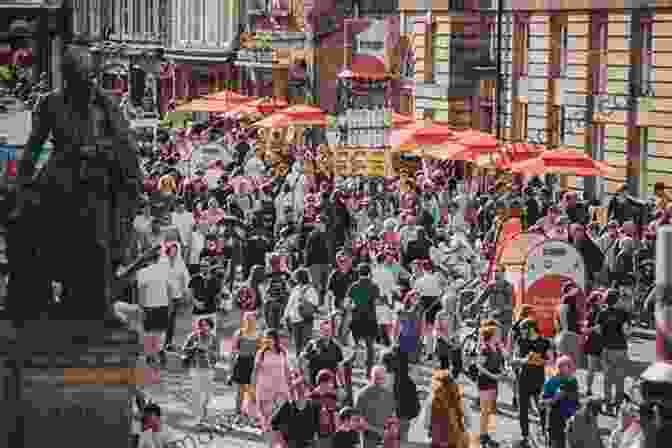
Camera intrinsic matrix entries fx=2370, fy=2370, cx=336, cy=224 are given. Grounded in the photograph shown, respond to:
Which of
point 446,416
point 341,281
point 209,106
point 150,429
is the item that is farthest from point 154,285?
point 209,106

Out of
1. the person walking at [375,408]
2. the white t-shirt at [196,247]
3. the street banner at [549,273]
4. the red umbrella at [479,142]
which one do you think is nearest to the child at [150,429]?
the person walking at [375,408]

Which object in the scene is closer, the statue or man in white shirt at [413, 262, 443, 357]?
the statue

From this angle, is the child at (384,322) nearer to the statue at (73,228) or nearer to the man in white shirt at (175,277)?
the man in white shirt at (175,277)

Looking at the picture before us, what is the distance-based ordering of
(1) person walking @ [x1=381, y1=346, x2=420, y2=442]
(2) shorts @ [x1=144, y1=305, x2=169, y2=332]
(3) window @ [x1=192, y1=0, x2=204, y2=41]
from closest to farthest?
(1) person walking @ [x1=381, y1=346, x2=420, y2=442] < (2) shorts @ [x1=144, y1=305, x2=169, y2=332] < (3) window @ [x1=192, y1=0, x2=204, y2=41]

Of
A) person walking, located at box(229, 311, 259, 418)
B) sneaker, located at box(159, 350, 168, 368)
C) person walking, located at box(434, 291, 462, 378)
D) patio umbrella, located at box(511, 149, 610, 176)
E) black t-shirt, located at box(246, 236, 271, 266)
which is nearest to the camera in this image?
person walking, located at box(229, 311, 259, 418)

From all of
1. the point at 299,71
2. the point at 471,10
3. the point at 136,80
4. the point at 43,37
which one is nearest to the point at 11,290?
the point at 43,37

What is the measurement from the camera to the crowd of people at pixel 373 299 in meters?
21.9

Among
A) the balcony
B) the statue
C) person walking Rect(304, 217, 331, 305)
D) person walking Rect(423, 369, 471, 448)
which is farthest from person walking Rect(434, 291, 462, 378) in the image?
the balcony

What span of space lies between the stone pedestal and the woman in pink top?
274 inches

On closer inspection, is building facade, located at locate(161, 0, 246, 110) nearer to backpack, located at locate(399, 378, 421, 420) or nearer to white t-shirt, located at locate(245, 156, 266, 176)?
white t-shirt, located at locate(245, 156, 266, 176)

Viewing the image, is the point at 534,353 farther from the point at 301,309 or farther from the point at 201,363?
the point at 301,309

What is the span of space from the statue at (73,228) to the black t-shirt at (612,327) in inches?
431

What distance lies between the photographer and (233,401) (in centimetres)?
2744

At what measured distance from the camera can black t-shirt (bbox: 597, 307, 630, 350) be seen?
26156 millimetres
